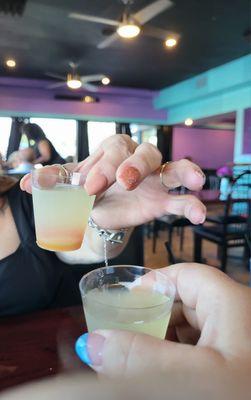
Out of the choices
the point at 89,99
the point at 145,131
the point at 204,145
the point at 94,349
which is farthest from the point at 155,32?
the point at 204,145

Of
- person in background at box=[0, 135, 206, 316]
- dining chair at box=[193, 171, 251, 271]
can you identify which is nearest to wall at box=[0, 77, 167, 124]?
dining chair at box=[193, 171, 251, 271]

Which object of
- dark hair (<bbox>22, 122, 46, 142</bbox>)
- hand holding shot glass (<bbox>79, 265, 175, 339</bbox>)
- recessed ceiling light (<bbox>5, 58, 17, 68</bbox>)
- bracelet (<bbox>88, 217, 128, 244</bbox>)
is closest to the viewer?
hand holding shot glass (<bbox>79, 265, 175, 339</bbox>)

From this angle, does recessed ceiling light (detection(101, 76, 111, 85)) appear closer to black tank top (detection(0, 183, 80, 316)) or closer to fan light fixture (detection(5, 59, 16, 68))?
fan light fixture (detection(5, 59, 16, 68))

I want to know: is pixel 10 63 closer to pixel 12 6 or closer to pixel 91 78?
pixel 91 78

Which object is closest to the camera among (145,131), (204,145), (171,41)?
(171,41)

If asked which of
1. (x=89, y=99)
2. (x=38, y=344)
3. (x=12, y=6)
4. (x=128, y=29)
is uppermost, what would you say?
(x=12, y=6)

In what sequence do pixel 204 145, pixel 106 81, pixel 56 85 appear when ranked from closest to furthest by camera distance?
pixel 56 85
pixel 106 81
pixel 204 145
